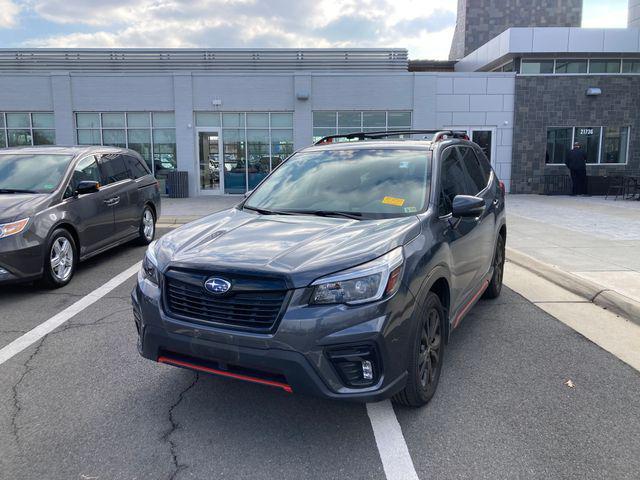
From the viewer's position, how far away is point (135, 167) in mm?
8867

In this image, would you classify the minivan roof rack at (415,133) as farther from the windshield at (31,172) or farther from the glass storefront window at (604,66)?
the glass storefront window at (604,66)

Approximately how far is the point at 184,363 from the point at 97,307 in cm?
301

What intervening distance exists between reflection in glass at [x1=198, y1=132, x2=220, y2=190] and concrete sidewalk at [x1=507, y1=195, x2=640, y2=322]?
37.0 feet

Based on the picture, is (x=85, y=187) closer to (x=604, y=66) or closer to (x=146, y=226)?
(x=146, y=226)

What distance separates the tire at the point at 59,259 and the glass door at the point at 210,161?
45.9 feet

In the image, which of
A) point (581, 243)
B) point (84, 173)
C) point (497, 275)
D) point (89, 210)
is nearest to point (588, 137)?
point (581, 243)

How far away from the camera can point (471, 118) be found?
2025 cm

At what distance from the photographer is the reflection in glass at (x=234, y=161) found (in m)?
20.1

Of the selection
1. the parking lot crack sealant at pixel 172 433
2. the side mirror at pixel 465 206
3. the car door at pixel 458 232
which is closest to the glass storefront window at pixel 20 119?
the parking lot crack sealant at pixel 172 433

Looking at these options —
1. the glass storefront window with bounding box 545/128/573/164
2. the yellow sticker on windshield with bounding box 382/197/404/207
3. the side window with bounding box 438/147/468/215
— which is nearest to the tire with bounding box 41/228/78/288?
the yellow sticker on windshield with bounding box 382/197/404/207

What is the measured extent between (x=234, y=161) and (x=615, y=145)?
15.5 meters

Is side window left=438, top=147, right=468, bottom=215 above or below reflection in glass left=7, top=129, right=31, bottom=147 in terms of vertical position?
below

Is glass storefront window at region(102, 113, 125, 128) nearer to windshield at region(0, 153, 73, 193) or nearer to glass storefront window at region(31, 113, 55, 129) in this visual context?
glass storefront window at region(31, 113, 55, 129)

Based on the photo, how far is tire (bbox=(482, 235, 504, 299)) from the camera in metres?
5.58
